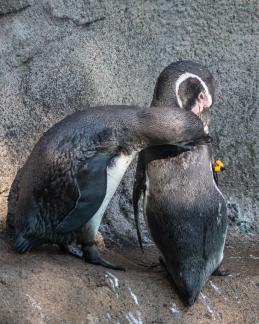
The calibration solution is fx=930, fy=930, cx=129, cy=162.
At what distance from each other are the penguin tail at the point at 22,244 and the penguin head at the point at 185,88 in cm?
69

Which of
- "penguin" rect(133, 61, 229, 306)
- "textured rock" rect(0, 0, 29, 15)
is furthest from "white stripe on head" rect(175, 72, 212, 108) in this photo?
"textured rock" rect(0, 0, 29, 15)

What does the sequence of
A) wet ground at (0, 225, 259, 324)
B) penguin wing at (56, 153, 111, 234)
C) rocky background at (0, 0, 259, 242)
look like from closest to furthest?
wet ground at (0, 225, 259, 324) < penguin wing at (56, 153, 111, 234) < rocky background at (0, 0, 259, 242)

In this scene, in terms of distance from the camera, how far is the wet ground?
9.73 feet

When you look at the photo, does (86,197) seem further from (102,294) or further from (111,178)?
(102,294)

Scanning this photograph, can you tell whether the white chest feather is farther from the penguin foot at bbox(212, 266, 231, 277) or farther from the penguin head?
the penguin foot at bbox(212, 266, 231, 277)

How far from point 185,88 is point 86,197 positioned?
58cm

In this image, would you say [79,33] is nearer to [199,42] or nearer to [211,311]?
[199,42]

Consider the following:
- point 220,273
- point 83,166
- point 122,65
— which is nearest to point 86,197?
point 83,166

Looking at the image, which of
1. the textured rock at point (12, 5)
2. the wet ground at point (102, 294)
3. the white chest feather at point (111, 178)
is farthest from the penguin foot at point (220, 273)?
the textured rock at point (12, 5)

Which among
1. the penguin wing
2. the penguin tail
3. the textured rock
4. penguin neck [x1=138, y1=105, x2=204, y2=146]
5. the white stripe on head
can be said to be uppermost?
the textured rock

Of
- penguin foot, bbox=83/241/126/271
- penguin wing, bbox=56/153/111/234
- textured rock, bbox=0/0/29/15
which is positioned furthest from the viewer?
textured rock, bbox=0/0/29/15

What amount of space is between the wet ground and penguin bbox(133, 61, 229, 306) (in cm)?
7

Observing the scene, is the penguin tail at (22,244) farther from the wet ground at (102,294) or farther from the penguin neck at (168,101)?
the penguin neck at (168,101)

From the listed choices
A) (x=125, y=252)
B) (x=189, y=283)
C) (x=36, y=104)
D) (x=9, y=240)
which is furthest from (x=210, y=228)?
(x=36, y=104)
